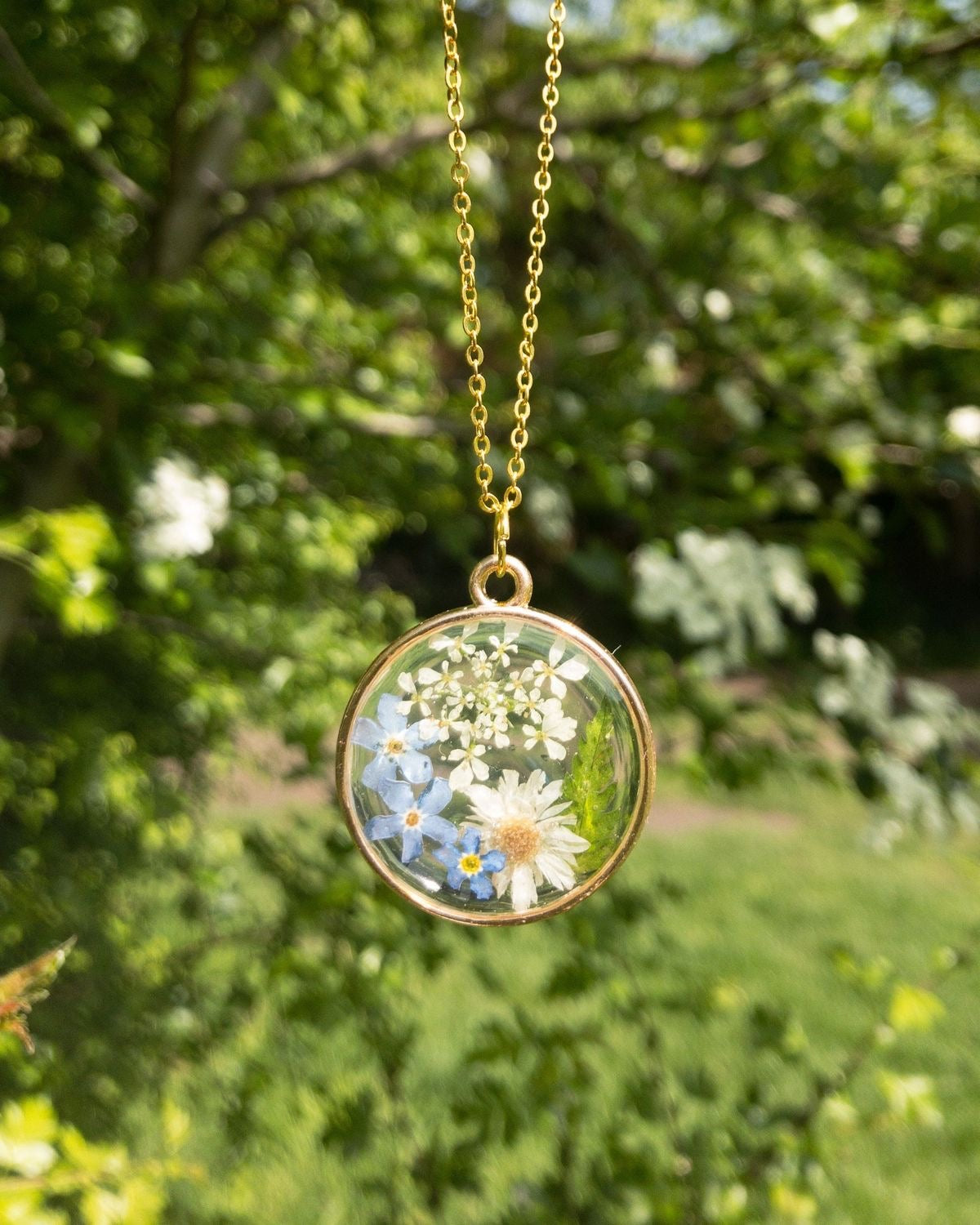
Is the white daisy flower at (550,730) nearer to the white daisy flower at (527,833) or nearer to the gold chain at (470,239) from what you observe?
the white daisy flower at (527,833)

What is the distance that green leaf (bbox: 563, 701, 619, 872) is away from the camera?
977mm

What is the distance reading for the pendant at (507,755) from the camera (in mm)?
973

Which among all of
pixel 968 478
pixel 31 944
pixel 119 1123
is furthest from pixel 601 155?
pixel 119 1123

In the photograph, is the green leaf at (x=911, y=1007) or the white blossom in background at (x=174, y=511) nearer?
the white blossom in background at (x=174, y=511)

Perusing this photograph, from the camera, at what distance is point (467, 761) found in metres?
0.97

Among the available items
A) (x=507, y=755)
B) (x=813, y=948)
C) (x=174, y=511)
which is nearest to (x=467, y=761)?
(x=507, y=755)

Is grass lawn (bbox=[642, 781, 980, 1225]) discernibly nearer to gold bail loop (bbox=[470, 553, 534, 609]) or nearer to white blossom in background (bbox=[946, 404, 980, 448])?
white blossom in background (bbox=[946, 404, 980, 448])

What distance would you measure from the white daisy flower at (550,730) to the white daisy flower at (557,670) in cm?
1

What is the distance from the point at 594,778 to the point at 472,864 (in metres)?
0.13

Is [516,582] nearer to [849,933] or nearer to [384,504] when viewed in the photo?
[384,504]

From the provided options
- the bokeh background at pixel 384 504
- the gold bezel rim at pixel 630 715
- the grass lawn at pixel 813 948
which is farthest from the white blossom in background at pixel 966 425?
the gold bezel rim at pixel 630 715

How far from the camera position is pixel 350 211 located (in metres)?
2.08

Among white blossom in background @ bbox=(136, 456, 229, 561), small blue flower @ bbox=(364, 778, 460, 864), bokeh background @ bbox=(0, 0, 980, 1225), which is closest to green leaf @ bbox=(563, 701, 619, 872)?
small blue flower @ bbox=(364, 778, 460, 864)

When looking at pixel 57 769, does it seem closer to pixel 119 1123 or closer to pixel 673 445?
pixel 119 1123
